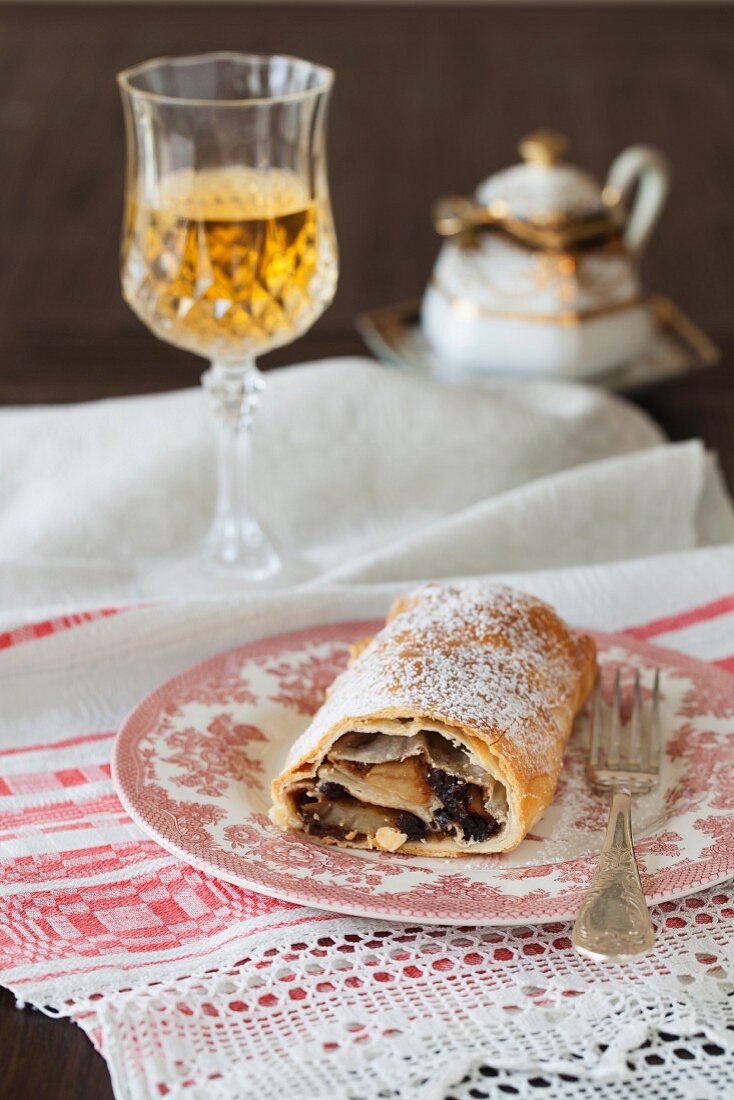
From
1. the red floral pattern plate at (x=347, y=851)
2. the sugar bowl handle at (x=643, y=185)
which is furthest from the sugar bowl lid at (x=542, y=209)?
the red floral pattern plate at (x=347, y=851)

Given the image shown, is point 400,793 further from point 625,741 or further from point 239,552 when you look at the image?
point 239,552

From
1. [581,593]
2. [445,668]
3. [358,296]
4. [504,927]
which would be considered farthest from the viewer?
[358,296]

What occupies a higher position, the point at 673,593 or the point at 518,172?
the point at 518,172

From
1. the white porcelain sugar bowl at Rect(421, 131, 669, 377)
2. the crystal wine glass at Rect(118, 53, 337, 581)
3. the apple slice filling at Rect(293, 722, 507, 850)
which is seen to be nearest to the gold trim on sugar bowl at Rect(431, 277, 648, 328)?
the white porcelain sugar bowl at Rect(421, 131, 669, 377)

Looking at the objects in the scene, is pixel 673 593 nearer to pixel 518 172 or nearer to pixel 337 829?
pixel 337 829

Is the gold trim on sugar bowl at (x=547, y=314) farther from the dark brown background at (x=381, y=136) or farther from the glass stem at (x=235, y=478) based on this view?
the glass stem at (x=235, y=478)

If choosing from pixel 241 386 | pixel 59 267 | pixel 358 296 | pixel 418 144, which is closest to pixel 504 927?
pixel 241 386
